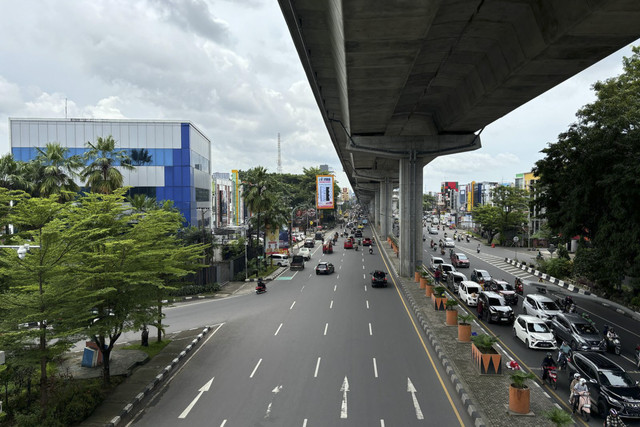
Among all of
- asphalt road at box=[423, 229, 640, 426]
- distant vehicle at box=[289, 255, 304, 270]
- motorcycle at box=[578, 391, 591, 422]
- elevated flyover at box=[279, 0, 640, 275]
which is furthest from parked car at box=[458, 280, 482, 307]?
distant vehicle at box=[289, 255, 304, 270]

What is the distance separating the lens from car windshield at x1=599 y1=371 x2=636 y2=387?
12.8 meters

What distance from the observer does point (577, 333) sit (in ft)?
62.0

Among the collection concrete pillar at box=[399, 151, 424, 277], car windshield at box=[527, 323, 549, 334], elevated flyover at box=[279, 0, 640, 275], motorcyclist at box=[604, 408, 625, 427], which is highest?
elevated flyover at box=[279, 0, 640, 275]

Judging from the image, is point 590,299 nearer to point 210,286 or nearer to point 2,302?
point 210,286

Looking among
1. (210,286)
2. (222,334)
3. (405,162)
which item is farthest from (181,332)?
(405,162)

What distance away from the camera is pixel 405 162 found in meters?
39.2

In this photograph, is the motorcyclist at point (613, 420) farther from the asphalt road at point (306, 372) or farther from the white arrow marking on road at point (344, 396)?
the white arrow marking on road at point (344, 396)

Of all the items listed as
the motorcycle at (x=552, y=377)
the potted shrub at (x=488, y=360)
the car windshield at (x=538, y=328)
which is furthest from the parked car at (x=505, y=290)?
the potted shrub at (x=488, y=360)

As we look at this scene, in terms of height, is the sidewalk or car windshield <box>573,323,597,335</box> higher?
car windshield <box>573,323,597,335</box>

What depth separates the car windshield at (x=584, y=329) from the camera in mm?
19016

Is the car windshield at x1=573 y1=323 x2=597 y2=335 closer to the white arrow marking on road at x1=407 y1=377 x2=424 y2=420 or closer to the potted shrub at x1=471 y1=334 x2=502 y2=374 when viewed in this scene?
the potted shrub at x1=471 y1=334 x2=502 y2=374

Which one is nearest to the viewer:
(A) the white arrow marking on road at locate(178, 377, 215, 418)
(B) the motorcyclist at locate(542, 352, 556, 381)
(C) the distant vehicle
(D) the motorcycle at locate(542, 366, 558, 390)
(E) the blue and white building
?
(A) the white arrow marking on road at locate(178, 377, 215, 418)

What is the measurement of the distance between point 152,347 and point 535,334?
18.9m

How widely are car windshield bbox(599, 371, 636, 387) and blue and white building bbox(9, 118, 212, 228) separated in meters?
45.6
